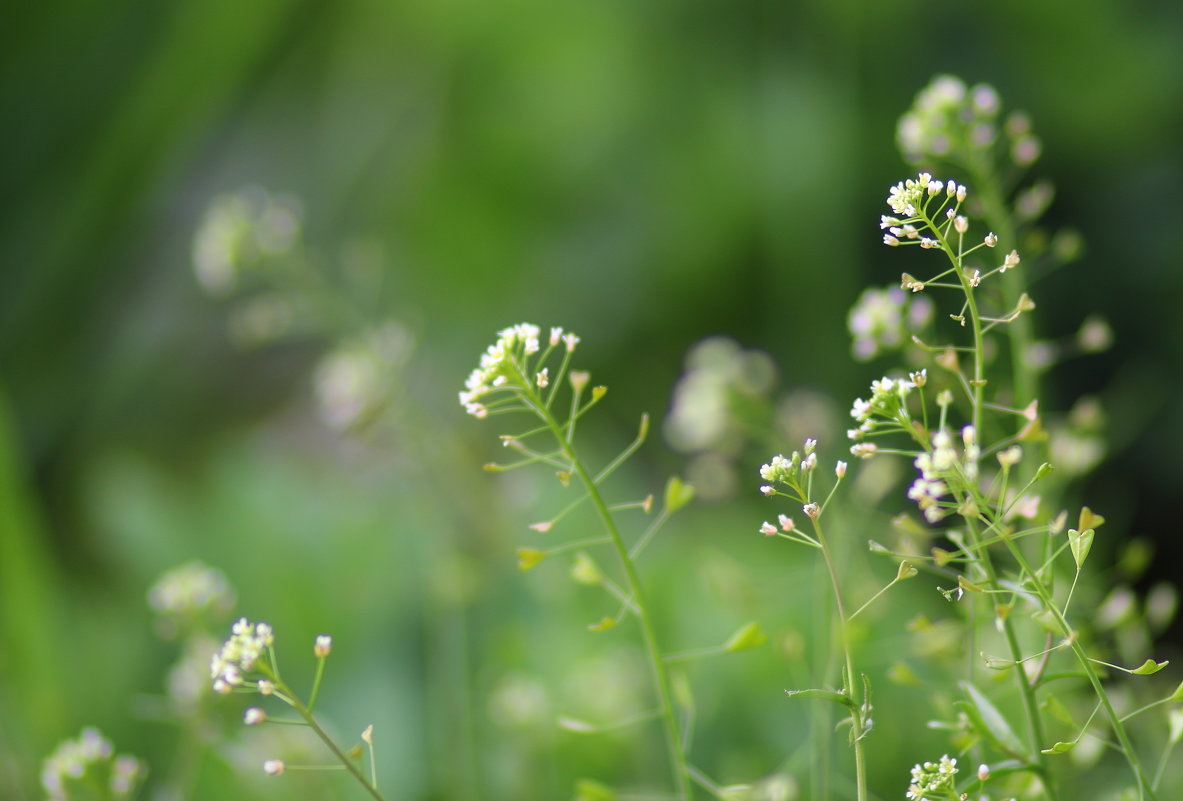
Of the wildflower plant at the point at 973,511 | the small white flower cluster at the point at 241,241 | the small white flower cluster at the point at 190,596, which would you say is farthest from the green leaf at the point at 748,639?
the small white flower cluster at the point at 241,241

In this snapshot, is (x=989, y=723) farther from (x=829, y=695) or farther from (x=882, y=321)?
(x=882, y=321)

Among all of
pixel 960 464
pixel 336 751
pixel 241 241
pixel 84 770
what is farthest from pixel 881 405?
pixel 241 241

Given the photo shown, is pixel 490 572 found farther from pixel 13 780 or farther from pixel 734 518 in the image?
pixel 13 780

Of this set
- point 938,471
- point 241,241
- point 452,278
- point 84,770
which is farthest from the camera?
point 452,278

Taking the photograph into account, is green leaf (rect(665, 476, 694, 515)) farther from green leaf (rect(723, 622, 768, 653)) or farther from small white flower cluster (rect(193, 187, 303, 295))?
small white flower cluster (rect(193, 187, 303, 295))

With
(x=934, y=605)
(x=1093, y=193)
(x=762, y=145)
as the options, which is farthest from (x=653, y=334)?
(x=934, y=605)
